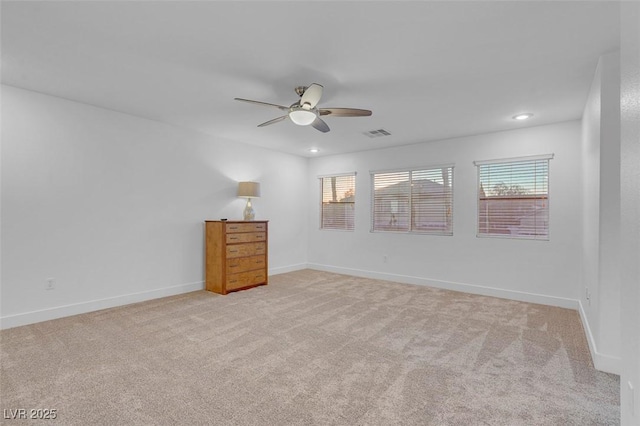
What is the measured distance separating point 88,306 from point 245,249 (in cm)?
206

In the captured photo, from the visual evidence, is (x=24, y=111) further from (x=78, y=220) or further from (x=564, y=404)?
(x=564, y=404)

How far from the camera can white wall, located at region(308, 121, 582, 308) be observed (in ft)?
13.3

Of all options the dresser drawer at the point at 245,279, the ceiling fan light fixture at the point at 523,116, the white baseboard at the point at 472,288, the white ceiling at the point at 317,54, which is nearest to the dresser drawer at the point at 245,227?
the dresser drawer at the point at 245,279

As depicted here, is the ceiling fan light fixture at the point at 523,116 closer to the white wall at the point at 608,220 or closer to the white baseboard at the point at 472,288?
the white wall at the point at 608,220

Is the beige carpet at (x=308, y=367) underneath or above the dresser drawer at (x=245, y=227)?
underneath

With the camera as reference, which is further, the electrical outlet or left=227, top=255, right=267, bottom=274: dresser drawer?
left=227, top=255, right=267, bottom=274: dresser drawer

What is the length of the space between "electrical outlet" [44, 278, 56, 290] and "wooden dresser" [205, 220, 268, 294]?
5.99ft

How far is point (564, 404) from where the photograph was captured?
1.96 metres

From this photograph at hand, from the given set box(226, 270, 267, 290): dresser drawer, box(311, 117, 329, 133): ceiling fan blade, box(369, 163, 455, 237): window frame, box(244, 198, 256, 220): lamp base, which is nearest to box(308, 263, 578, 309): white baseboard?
box(369, 163, 455, 237): window frame

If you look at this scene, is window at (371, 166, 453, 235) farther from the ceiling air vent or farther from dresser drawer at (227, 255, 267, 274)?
dresser drawer at (227, 255, 267, 274)

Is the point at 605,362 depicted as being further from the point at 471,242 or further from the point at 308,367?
the point at 471,242

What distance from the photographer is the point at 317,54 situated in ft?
8.06

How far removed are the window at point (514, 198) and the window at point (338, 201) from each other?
7.78 feet

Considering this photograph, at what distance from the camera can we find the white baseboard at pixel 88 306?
10.5ft
